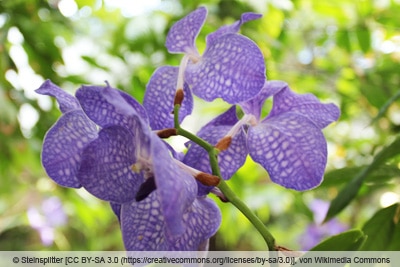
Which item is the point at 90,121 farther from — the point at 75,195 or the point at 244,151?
the point at 75,195

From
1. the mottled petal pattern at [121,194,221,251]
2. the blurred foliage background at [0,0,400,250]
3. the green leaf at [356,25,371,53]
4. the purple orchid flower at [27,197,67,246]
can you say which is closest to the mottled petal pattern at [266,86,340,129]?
the mottled petal pattern at [121,194,221,251]

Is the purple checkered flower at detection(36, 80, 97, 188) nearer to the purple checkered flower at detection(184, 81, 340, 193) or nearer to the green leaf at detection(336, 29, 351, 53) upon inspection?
the purple checkered flower at detection(184, 81, 340, 193)

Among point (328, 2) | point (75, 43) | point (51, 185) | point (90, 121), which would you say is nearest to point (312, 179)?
point (90, 121)

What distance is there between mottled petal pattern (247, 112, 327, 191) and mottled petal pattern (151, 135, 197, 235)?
0.09 metres

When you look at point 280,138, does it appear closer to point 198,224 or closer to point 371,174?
point 198,224

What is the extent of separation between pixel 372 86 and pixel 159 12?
39 cm

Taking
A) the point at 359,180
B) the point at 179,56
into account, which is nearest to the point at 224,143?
the point at 359,180

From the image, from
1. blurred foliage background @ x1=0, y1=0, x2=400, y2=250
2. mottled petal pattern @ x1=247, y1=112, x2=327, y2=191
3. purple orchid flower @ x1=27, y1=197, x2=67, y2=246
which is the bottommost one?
purple orchid flower @ x1=27, y1=197, x2=67, y2=246

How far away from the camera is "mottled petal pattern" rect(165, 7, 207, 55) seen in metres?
0.38

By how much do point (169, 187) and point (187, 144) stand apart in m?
0.12

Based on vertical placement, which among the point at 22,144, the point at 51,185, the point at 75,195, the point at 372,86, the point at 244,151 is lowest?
the point at 51,185

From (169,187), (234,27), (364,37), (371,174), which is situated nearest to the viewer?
(169,187)

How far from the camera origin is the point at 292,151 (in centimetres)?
34

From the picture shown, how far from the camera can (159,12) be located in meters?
0.97
